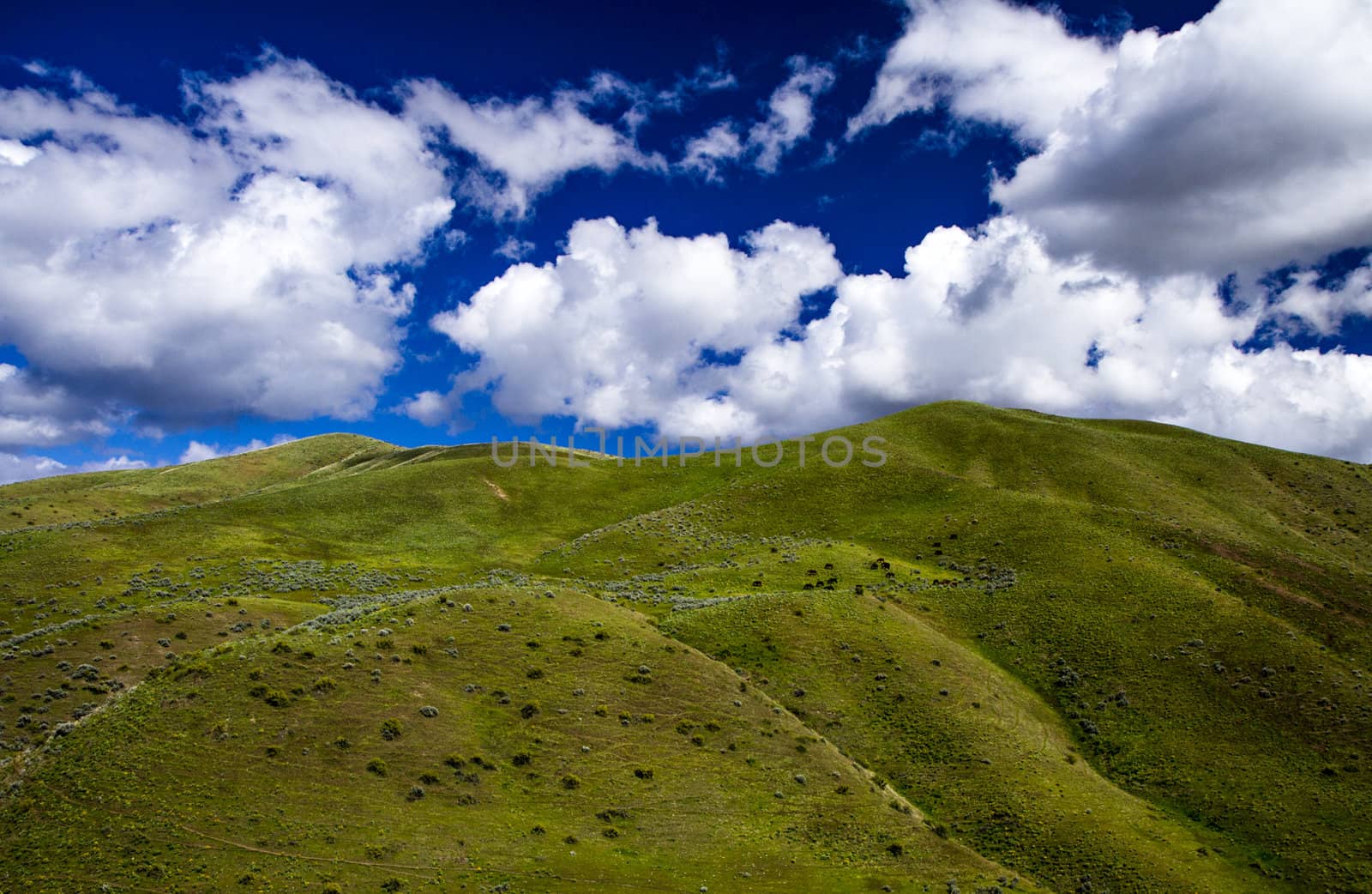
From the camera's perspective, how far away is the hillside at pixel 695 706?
3219cm

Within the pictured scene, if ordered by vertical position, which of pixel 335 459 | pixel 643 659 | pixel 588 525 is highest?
pixel 335 459

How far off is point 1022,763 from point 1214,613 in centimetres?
2901

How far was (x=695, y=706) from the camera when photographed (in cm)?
4656

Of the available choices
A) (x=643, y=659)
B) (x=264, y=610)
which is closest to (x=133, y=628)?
(x=264, y=610)

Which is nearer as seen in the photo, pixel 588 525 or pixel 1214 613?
pixel 1214 613

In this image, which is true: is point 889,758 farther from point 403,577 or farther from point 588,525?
point 588,525

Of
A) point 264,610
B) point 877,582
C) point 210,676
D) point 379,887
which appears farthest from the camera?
point 877,582

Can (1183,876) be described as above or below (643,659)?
below

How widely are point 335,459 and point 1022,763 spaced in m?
190

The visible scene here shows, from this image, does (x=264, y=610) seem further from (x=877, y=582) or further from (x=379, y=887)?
(x=877, y=582)

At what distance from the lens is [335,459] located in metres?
196

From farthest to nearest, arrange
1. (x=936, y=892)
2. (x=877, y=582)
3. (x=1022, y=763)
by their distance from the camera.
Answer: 1. (x=877, y=582)
2. (x=1022, y=763)
3. (x=936, y=892)

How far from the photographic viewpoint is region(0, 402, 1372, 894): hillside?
32.2 m

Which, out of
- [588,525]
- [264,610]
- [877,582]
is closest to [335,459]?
[588,525]
